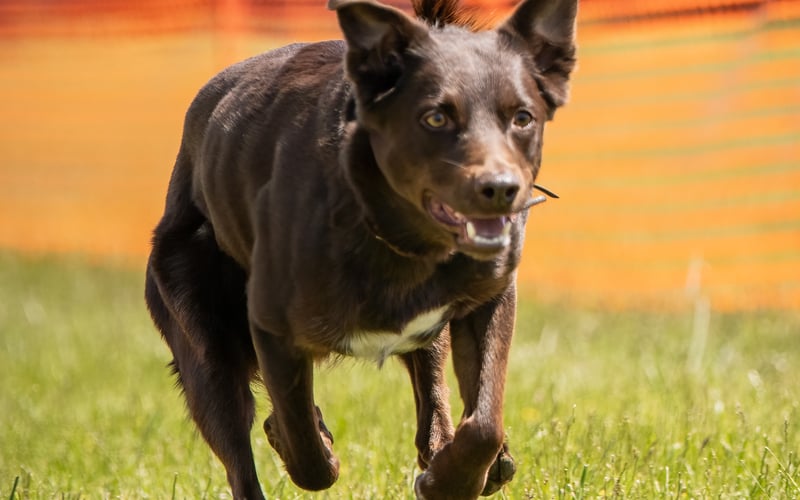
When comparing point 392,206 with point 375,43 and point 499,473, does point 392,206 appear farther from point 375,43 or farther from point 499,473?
point 499,473

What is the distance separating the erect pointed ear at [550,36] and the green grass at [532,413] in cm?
108

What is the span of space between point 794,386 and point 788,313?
2.04 meters

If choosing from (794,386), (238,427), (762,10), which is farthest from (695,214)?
(238,427)

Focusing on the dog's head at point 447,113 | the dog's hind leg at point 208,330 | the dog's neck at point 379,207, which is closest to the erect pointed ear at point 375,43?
the dog's head at point 447,113

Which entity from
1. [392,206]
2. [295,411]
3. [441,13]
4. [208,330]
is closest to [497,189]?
[392,206]

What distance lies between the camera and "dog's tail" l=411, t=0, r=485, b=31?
156 inches

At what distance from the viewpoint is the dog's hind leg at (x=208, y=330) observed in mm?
4387

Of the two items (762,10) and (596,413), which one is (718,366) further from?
(762,10)

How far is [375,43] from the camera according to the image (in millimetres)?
3643

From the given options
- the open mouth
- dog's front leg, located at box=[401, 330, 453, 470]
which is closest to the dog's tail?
the open mouth

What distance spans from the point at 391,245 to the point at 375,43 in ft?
1.85

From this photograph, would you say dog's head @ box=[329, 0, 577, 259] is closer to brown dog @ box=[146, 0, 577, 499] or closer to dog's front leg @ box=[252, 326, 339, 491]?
brown dog @ box=[146, 0, 577, 499]

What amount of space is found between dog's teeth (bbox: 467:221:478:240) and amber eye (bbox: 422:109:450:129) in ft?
0.89

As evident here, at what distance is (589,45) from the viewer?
32.8ft
